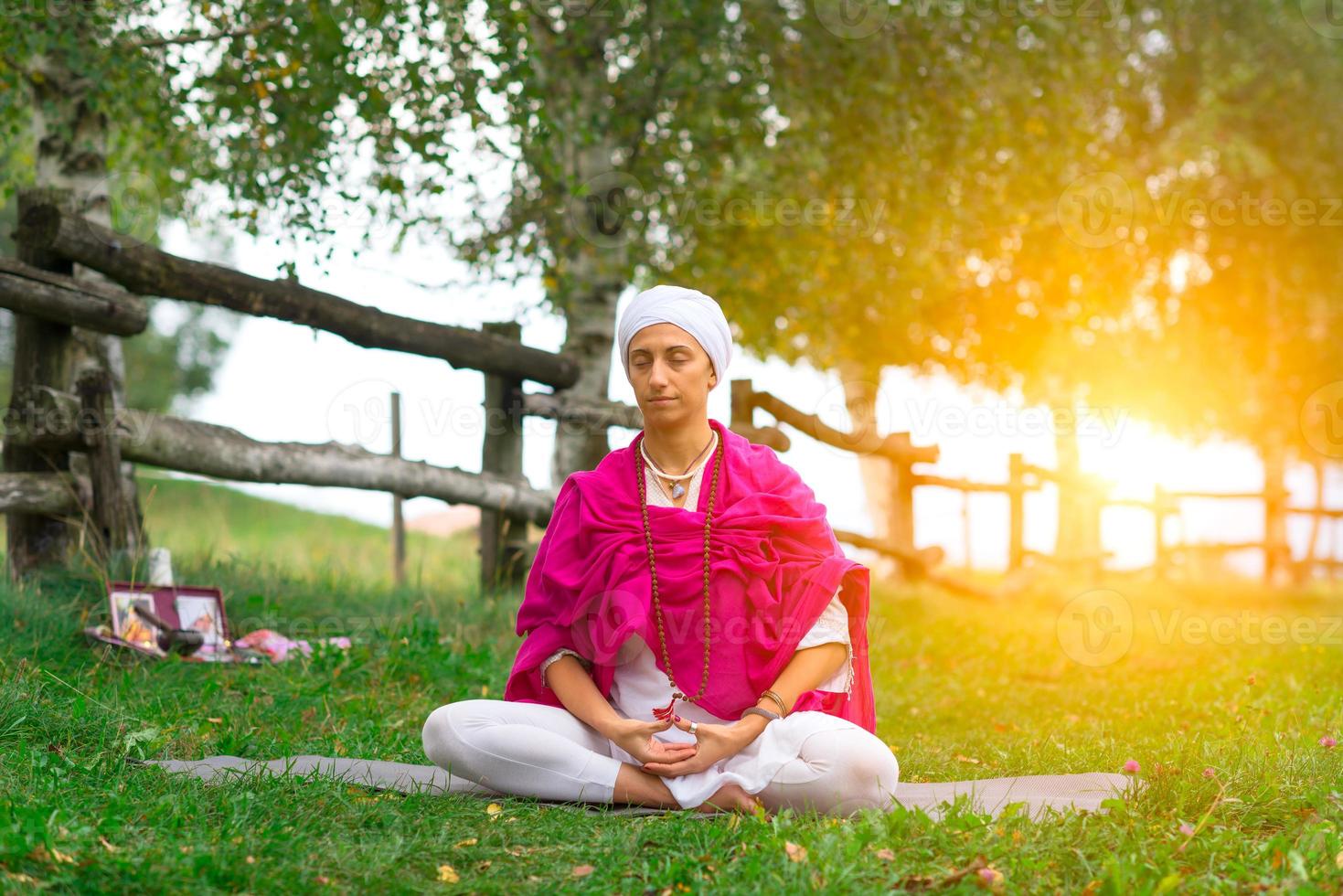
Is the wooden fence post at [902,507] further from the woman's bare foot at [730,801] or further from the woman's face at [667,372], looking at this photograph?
the woman's bare foot at [730,801]

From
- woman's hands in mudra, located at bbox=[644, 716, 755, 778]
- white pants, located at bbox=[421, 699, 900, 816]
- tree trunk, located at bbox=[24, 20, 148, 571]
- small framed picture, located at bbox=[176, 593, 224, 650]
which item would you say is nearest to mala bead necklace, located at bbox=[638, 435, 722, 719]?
woman's hands in mudra, located at bbox=[644, 716, 755, 778]

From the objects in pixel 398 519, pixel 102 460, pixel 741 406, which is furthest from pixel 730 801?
pixel 398 519

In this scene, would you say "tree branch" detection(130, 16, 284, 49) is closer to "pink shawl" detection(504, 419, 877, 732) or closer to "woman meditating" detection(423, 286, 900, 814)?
"woman meditating" detection(423, 286, 900, 814)

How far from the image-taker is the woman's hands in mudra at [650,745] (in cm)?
326

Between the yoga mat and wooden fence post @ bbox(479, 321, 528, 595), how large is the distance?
3382 mm

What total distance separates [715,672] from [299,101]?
4992 mm

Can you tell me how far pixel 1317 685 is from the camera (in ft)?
19.0

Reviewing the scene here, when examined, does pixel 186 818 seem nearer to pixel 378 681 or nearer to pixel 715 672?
pixel 715 672

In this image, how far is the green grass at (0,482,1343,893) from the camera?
2.75 metres

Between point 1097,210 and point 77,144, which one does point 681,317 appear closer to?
point 77,144

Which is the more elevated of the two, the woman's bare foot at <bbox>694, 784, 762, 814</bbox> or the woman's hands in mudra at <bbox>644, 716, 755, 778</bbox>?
the woman's hands in mudra at <bbox>644, 716, 755, 778</bbox>

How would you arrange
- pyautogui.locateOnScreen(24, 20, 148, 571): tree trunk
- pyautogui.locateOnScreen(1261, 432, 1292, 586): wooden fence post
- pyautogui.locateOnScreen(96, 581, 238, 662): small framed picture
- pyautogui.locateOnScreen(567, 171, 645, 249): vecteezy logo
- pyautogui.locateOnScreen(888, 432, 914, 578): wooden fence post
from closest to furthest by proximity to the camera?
1. pyautogui.locateOnScreen(96, 581, 238, 662): small framed picture
2. pyautogui.locateOnScreen(24, 20, 148, 571): tree trunk
3. pyautogui.locateOnScreen(567, 171, 645, 249): vecteezy logo
4. pyautogui.locateOnScreen(888, 432, 914, 578): wooden fence post
5. pyautogui.locateOnScreen(1261, 432, 1292, 586): wooden fence post

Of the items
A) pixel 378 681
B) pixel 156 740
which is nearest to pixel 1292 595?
pixel 378 681

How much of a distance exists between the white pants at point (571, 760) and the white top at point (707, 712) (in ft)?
0.10
